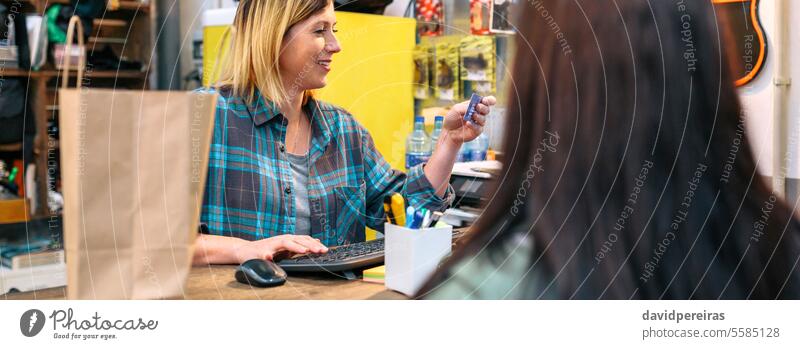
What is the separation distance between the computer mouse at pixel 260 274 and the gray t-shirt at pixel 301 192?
1.30 feet

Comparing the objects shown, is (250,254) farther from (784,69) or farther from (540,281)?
(784,69)

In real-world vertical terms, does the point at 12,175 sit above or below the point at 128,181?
below

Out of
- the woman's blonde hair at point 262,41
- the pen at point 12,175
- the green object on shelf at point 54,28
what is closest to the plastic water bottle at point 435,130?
the woman's blonde hair at point 262,41

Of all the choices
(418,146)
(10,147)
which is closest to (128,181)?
(418,146)

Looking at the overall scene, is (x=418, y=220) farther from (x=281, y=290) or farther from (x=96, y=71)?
(x=96, y=71)

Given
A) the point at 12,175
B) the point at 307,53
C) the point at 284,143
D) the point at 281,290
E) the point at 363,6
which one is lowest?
the point at 12,175

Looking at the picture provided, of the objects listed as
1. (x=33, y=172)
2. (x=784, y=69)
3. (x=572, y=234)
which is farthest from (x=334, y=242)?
(x=33, y=172)

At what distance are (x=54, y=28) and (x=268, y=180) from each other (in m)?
1.64

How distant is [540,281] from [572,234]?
0.07m

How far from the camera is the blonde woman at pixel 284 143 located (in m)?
1.50

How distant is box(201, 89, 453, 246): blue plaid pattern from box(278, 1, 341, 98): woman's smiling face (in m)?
0.07

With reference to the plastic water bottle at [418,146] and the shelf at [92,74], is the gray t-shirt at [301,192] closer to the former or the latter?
the plastic water bottle at [418,146]

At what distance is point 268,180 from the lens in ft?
4.93

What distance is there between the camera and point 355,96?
2.60 m
